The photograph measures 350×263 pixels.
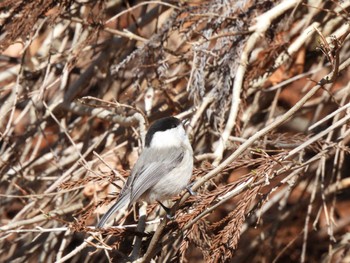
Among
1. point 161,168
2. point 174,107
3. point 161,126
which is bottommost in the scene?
point 174,107

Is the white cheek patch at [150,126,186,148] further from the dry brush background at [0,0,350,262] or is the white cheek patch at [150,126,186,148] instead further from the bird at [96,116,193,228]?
the dry brush background at [0,0,350,262]

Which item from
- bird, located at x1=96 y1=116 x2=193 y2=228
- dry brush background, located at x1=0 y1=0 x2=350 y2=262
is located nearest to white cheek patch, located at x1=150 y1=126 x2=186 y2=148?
bird, located at x1=96 y1=116 x2=193 y2=228

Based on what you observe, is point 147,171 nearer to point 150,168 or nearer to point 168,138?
point 150,168

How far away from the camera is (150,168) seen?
2.27 meters

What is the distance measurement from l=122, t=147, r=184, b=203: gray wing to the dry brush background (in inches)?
3.6

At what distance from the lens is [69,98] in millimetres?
3205

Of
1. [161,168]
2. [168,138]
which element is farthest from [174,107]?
[161,168]

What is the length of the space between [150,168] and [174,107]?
0.83 meters

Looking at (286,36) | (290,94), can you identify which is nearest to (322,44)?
(286,36)

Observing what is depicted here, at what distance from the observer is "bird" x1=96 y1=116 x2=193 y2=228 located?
212 centimetres

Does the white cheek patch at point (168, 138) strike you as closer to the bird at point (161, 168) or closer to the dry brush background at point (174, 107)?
the bird at point (161, 168)

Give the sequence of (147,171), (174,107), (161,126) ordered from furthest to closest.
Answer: (174,107) < (161,126) < (147,171)

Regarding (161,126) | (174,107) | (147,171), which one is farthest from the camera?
(174,107)

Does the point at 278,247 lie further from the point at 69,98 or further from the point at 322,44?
the point at 322,44
